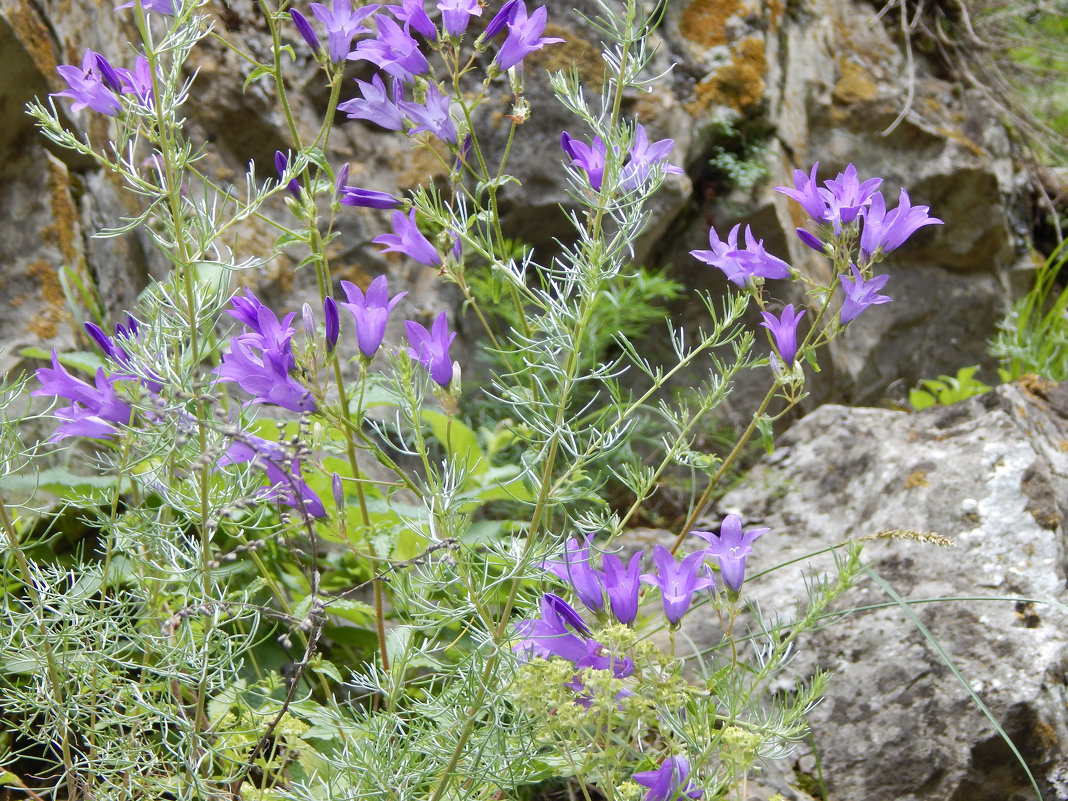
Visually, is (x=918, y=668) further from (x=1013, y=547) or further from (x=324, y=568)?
(x=324, y=568)

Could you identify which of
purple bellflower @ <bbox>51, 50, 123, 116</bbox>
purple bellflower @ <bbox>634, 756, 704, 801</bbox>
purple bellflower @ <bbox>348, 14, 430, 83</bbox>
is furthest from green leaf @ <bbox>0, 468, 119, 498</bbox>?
purple bellflower @ <bbox>634, 756, 704, 801</bbox>

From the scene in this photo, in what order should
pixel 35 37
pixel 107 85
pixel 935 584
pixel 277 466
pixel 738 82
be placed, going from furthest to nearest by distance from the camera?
pixel 738 82 → pixel 35 37 → pixel 935 584 → pixel 107 85 → pixel 277 466

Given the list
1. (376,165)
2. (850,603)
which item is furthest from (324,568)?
(376,165)

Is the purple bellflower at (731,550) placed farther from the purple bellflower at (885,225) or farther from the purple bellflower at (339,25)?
the purple bellflower at (339,25)

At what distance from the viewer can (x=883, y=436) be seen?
2.58m

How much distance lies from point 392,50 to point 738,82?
256cm

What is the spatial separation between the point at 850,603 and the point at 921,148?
280 centimetres

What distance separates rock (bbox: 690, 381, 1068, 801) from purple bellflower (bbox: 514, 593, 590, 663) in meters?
0.55

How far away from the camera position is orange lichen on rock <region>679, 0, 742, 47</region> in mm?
3670

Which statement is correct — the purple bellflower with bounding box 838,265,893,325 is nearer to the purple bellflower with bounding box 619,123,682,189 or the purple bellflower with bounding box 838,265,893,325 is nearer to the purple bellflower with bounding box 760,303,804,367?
the purple bellflower with bounding box 760,303,804,367

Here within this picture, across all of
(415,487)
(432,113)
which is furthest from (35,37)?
(415,487)

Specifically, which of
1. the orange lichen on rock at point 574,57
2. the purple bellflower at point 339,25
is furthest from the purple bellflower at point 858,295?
the orange lichen on rock at point 574,57

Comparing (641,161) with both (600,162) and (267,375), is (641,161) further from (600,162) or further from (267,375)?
(267,375)

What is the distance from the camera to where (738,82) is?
12.0 feet
